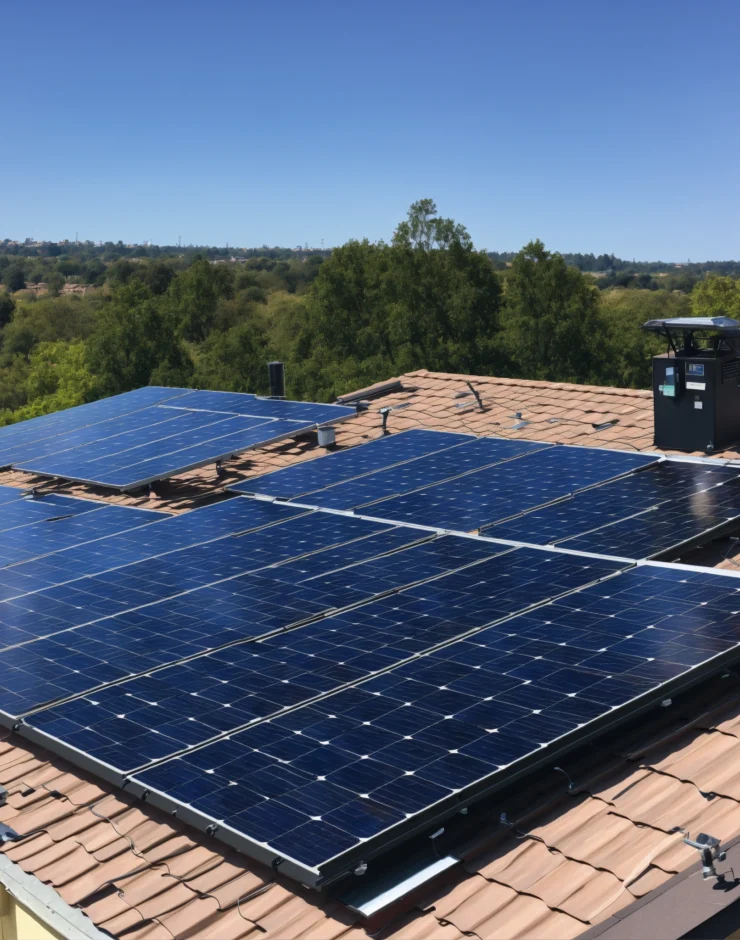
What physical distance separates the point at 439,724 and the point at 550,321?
197ft

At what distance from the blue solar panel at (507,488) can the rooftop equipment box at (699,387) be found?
1.84m

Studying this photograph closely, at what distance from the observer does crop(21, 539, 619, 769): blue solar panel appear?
10.0 meters

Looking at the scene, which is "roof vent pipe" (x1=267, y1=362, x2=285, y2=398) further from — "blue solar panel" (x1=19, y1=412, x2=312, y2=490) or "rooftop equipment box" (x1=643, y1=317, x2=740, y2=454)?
"rooftop equipment box" (x1=643, y1=317, x2=740, y2=454)

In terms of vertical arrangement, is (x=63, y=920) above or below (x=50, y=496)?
below

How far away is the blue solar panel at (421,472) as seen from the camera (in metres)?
17.2

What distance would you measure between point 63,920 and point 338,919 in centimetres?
226

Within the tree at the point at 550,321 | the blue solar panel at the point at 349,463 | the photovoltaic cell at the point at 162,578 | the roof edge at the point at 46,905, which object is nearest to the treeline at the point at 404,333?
the tree at the point at 550,321

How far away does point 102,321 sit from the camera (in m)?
77.4

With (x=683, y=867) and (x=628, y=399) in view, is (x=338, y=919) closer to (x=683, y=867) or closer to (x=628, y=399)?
(x=683, y=867)

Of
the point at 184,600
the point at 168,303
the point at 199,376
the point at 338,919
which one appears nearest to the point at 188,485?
the point at 184,600

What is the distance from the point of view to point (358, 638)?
1130cm

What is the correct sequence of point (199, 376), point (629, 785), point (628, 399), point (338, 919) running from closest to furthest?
point (338, 919) < point (629, 785) < point (628, 399) < point (199, 376)

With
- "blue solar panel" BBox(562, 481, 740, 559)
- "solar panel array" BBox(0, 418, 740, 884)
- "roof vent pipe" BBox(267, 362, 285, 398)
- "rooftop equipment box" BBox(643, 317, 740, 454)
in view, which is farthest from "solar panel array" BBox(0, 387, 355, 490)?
"blue solar panel" BBox(562, 481, 740, 559)

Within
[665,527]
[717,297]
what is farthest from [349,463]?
[717,297]
